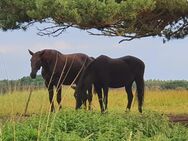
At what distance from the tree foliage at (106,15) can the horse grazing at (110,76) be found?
5.34 ft

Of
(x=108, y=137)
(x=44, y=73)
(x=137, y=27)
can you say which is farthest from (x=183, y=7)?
(x=44, y=73)

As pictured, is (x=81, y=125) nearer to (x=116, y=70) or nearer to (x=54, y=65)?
(x=116, y=70)

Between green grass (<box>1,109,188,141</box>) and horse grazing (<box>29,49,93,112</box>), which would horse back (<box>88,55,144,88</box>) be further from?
green grass (<box>1,109,188,141</box>)

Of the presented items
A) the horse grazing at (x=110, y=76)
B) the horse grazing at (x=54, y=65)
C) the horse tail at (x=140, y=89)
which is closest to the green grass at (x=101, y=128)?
the horse grazing at (x=110, y=76)

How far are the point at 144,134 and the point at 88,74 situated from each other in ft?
20.0

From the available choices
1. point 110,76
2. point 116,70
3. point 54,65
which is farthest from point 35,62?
point 116,70

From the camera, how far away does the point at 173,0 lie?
11.4 m

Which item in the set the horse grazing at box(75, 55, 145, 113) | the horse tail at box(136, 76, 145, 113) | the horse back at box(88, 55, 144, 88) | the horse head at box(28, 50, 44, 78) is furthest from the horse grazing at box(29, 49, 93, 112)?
the horse tail at box(136, 76, 145, 113)

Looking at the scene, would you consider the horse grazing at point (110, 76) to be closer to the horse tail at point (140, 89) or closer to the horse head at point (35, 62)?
the horse tail at point (140, 89)

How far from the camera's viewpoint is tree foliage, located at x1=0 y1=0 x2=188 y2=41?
10.4 m

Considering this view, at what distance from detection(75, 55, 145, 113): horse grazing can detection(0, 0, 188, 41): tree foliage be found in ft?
5.34

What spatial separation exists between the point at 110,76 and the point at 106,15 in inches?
215

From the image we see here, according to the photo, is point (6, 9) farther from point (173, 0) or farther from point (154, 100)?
point (154, 100)

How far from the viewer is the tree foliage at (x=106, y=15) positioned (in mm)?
10367
